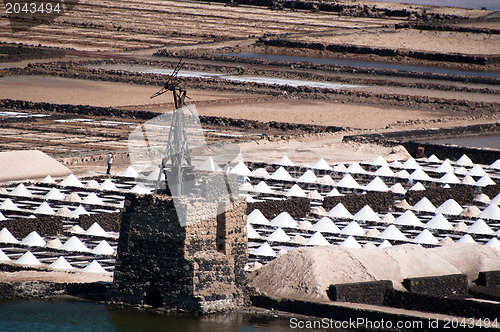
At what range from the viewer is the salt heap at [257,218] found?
44844mm

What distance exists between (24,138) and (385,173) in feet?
71.3

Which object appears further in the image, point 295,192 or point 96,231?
point 295,192

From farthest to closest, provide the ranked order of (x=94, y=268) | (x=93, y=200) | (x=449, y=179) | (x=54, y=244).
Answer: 1. (x=449, y=179)
2. (x=93, y=200)
3. (x=54, y=244)
4. (x=94, y=268)

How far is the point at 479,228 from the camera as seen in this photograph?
44.2m

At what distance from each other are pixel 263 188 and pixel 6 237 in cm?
1523

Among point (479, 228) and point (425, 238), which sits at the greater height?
point (479, 228)

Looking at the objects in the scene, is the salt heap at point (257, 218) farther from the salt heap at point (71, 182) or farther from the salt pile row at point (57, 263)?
the salt heap at point (71, 182)

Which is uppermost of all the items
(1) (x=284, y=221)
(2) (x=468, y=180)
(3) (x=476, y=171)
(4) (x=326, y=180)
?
(3) (x=476, y=171)

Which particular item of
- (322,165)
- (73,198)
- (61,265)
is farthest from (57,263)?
(322,165)

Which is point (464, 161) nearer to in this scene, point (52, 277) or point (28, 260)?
point (28, 260)

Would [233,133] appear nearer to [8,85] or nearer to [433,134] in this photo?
[433,134]

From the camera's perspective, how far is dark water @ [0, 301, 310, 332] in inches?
1179

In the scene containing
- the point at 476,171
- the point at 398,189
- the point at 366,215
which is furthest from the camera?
the point at 476,171

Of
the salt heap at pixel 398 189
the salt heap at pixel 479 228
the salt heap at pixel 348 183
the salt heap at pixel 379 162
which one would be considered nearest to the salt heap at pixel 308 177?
the salt heap at pixel 348 183
